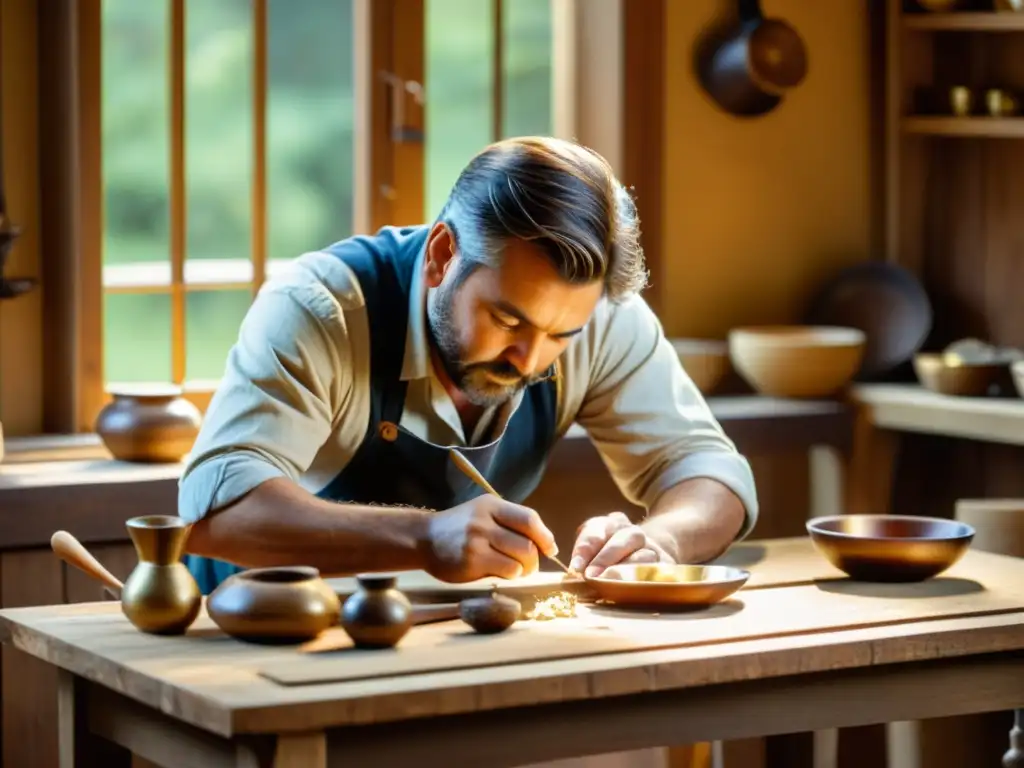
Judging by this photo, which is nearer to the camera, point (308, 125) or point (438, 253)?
point (438, 253)

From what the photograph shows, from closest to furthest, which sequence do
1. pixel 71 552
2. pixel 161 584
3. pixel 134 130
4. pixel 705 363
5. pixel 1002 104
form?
pixel 161 584 < pixel 71 552 < pixel 134 130 < pixel 705 363 < pixel 1002 104

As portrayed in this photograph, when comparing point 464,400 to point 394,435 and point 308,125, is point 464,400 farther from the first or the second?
point 308,125

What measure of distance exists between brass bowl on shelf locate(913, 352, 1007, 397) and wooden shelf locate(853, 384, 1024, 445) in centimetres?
Result: 2

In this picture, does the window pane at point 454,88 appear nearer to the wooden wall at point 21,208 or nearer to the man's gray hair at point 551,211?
the wooden wall at point 21,208

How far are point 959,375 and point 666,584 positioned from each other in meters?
2.36

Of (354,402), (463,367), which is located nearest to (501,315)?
(463,367)

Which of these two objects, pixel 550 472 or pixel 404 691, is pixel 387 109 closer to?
pixel 550 472

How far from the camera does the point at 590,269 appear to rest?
3.08 meters

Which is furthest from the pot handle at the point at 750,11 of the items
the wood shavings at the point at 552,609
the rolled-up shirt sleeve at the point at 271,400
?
the wood shavings at the point at 552,609

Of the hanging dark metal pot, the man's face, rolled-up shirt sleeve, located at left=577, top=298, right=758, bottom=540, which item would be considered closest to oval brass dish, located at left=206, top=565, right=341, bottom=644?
the man's face

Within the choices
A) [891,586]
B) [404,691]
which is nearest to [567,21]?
[891,586]

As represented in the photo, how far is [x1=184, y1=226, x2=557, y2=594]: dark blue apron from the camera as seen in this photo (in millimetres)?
3377

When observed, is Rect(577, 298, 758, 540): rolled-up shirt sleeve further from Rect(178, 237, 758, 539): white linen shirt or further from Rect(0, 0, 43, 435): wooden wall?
Rect(0, 0, 43, 435): wooden wall

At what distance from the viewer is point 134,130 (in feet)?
14.7
